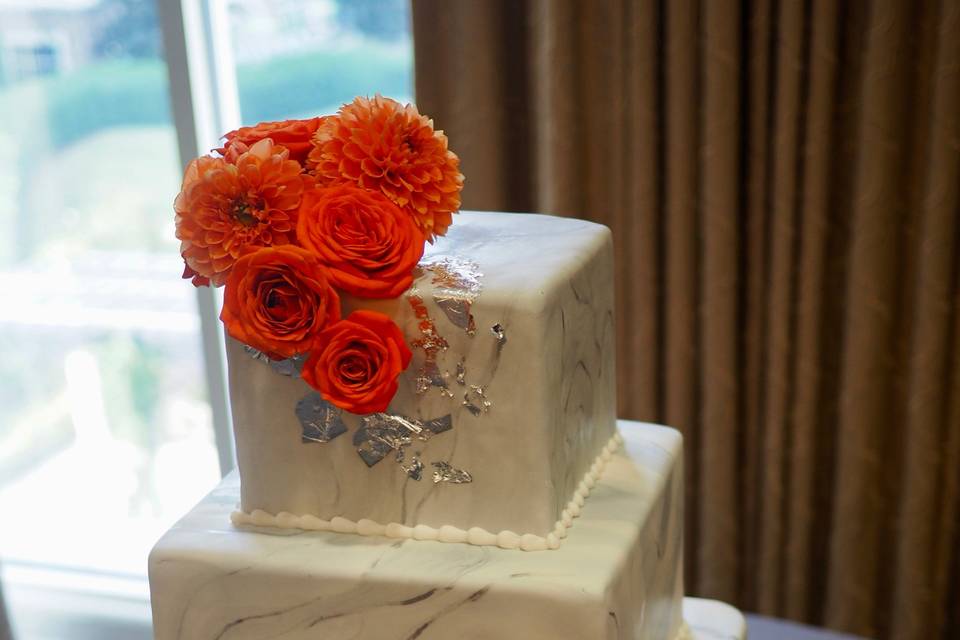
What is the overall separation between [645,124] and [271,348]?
1.13 metres

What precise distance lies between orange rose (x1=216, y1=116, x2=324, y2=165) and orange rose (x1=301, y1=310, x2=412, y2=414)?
0.20 metres

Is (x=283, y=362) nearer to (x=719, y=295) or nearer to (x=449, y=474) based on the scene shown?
(x=449, y=474)

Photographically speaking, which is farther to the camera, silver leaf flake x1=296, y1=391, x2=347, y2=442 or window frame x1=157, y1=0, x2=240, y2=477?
window frame x1=157, y1=0, x2=240, y2=477

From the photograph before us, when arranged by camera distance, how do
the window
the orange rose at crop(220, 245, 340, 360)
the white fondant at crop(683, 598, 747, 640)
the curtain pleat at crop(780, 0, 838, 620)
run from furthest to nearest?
the window < the curtain pleat at crop(780, 0, 838, 620) < the white fondant at crop(683, 598, 747, 640) < the orange rose at crop(220, 245, 340, 360)

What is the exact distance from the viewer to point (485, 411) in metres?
1.05

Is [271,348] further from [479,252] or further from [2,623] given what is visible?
[2,623]

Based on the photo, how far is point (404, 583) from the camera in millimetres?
1044

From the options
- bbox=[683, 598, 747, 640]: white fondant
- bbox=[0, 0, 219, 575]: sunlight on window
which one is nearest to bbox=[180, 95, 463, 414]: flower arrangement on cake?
bbox=[683, 598, 747, 640]: white fondant

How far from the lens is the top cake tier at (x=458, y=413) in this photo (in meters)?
1.04

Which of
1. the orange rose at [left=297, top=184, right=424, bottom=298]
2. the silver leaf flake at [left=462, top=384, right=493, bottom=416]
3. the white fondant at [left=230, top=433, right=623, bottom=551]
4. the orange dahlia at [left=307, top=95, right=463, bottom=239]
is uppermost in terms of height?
the orange dahlia at [left=307, top=95, right=463, bottom=239]

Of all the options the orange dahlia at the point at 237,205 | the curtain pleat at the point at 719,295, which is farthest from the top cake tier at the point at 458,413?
the curtain pleat at the point at 719,295

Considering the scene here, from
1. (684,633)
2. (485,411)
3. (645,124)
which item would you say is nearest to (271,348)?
(485,411)

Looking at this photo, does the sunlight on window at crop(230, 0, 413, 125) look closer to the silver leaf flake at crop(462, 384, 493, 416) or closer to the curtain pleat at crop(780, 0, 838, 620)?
the curtain pleat at crop(780, 0, 838, 620)

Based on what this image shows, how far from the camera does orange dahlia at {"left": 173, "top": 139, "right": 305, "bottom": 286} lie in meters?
1.02
